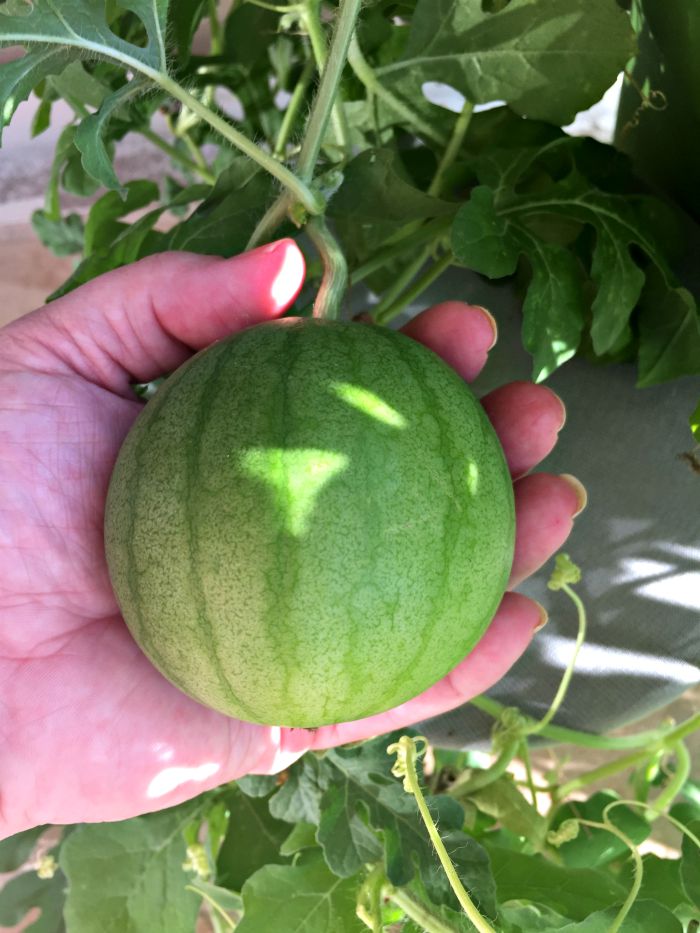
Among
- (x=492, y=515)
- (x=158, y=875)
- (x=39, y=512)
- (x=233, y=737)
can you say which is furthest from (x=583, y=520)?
(x=158, y=875)

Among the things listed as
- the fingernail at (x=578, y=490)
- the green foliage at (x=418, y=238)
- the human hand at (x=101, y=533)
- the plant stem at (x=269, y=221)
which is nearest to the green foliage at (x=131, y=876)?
the green foliage at (x=418, y=238)

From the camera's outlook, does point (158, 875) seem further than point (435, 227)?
Yes

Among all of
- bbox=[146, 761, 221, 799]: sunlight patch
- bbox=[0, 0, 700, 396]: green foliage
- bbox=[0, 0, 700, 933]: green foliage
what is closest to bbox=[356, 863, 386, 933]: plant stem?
bbox=[0, 0, 700, 933]: green foliage

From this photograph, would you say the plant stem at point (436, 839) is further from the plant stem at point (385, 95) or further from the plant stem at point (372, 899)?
the plant stem at point (385, 95)

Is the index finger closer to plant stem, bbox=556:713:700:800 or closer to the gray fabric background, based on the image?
the gray fabric background

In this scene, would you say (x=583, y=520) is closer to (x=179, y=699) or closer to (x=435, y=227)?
(x=435, y=227)
